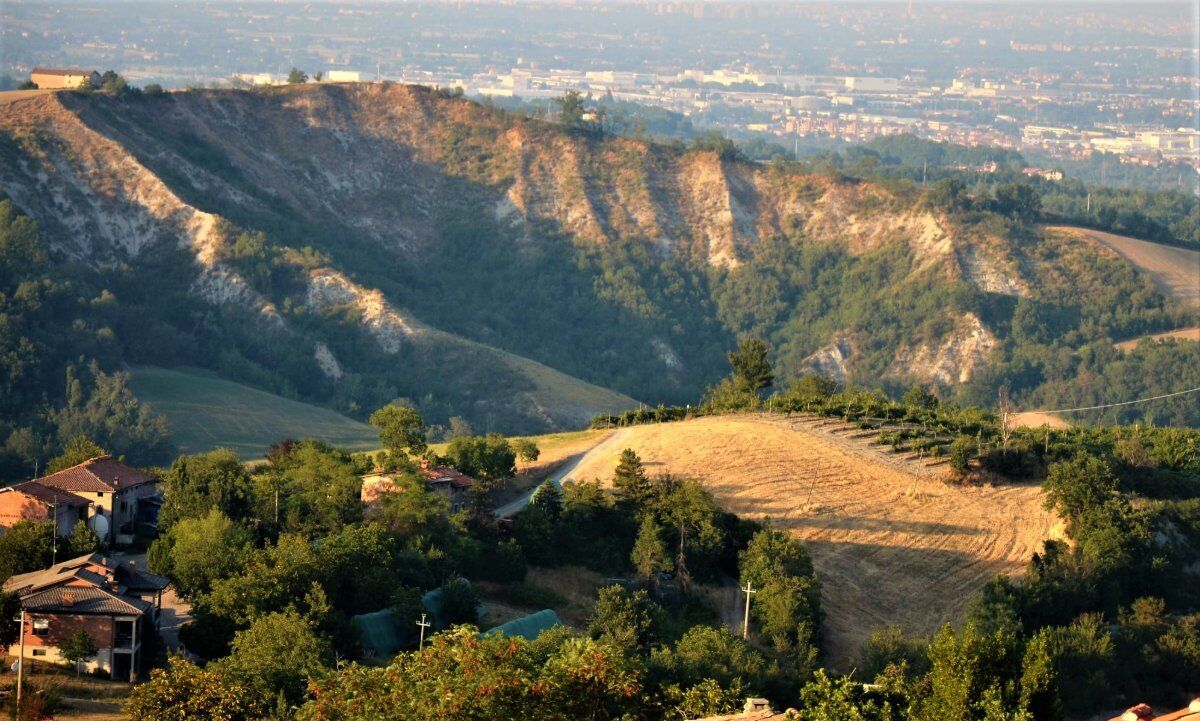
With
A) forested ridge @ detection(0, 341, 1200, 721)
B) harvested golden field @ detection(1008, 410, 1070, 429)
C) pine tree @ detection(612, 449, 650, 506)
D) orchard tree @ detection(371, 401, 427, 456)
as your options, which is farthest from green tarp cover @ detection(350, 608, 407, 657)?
harvested golden field @ detection(1008, 410, 1070, 429)

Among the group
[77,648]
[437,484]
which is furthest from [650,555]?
[77,648]

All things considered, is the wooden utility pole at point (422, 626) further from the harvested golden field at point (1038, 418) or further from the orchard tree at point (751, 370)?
the harvested golden field at point (1038, 418)

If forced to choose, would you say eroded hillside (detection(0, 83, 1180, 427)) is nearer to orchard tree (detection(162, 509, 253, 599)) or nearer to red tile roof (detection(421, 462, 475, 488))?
red tile roof (detection(421, 462, 475, 488))

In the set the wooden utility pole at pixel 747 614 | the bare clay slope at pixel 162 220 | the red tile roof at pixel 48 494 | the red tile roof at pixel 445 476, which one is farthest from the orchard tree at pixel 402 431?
the bare clay slope at pixel 162 220

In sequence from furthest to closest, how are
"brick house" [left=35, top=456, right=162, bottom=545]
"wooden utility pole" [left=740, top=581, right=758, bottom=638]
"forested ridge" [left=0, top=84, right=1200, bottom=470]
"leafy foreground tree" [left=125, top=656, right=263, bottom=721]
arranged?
1. "forested ridge" [left=0, top=84, right=1200, bottom=470]
2. "brick house" [left=35, top=456, right=162, bottom=545]
3. "wooden utility pole" [left=740, top=581, right=758, bottom=638]
4. "leafy foreground tree" [left=125, top=656, right=263, bottom=721]

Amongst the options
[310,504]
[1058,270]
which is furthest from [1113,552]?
[1058,270]

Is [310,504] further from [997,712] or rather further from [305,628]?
[997,712]

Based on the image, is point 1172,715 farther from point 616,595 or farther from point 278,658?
point 616,595
